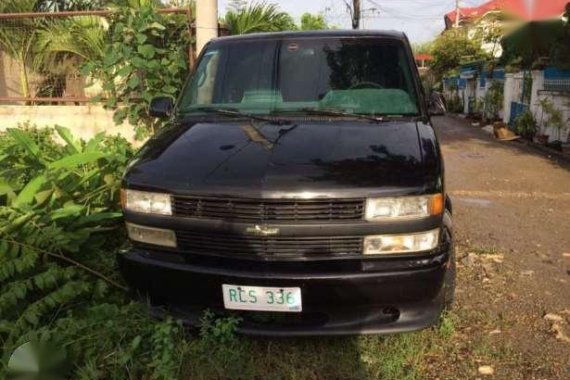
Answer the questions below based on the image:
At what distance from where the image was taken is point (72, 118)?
7.76 metres

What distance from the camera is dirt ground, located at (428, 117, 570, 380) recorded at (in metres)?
3.06

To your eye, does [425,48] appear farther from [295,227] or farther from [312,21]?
[295,227]

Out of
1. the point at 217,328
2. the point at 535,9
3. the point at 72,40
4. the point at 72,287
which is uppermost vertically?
the point at 535,9

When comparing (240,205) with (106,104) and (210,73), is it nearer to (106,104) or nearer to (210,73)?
(210,73)

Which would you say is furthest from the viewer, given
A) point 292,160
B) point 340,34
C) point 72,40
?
point 72,40

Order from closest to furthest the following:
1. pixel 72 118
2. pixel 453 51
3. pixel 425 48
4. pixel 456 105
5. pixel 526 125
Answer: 1. pixel 72 118
2. pixel 526 125
3. pixel 456 105
4. pixel 453 51
5. pixel 425 48

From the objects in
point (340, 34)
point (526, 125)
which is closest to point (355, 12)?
point (526, 125)

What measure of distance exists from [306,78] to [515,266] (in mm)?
2356

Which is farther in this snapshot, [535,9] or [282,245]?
[535,9]

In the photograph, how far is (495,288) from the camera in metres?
3.94

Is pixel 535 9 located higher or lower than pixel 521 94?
higher

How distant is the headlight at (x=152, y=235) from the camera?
286 cm

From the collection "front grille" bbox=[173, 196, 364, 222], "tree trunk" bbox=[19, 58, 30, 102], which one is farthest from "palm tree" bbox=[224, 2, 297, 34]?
"front grille" bbox=[173, 196, 364, 222]

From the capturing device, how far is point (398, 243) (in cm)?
266
